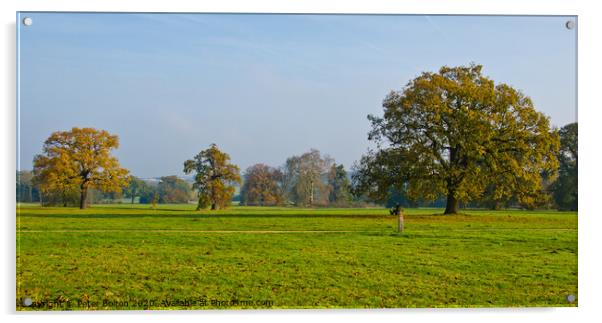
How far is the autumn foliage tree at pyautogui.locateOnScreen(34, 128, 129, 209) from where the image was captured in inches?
386

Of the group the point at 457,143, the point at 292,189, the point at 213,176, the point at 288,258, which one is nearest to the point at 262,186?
the point at 292,189

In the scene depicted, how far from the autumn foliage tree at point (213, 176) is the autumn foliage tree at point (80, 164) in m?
1.12

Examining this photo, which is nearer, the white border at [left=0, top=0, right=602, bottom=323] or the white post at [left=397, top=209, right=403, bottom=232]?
the white border at [left=0, top=0, right=602, bottom=323]

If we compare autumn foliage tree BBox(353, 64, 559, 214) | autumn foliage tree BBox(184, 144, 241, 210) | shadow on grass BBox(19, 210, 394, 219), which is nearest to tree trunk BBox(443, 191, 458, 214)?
autumn foliage tree BBox(353, 64, 559, 214)

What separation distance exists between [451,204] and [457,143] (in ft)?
4.56

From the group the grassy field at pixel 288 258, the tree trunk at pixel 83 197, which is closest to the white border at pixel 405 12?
the grassy field at pixel 288 258

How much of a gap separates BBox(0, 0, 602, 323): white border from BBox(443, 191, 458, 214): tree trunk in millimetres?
2092

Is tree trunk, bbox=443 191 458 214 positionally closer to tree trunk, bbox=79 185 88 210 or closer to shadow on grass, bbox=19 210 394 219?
shadow on grass, bbox=19 210 394 219

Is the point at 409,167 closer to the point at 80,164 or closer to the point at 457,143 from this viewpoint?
the point at 457,143

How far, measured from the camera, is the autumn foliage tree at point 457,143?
11148 millimetres

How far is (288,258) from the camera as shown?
10.5 meters

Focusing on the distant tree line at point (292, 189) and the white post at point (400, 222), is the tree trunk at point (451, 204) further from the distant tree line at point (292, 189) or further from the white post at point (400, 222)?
the white post at point (400, 222)
